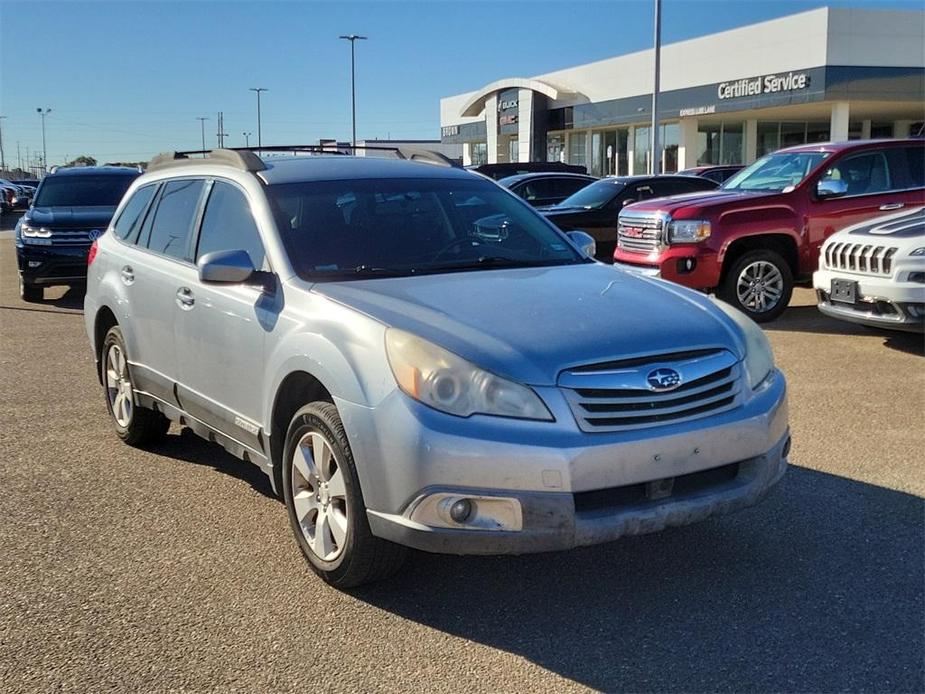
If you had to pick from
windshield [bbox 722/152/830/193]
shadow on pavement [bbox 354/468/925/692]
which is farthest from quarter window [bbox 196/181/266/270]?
windshield [bbox 722/152/830/193]

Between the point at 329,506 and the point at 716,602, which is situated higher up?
the point at 329,506

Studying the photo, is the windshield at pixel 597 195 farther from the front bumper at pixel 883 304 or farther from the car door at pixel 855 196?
the front bumper at pixel 883 304

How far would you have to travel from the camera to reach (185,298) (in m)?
4.84

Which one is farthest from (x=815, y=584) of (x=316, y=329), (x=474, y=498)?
(x=316, y=329)

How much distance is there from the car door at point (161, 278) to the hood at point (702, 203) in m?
6.08

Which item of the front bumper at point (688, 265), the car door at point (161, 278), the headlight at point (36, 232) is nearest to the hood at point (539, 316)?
the car door at point (161, 278)

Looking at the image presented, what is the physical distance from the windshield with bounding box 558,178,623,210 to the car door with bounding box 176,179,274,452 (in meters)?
10.2

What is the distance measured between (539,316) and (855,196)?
7938 millimetres

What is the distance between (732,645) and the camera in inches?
130

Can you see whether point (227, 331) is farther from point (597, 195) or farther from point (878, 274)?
point (597, 195)

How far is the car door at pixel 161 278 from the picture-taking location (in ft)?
16.6

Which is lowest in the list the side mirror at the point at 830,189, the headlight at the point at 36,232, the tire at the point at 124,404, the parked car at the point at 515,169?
the tire at the point at 124,404

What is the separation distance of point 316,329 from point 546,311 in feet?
3.07

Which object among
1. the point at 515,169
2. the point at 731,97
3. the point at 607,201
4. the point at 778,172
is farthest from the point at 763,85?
the point at 778,172
